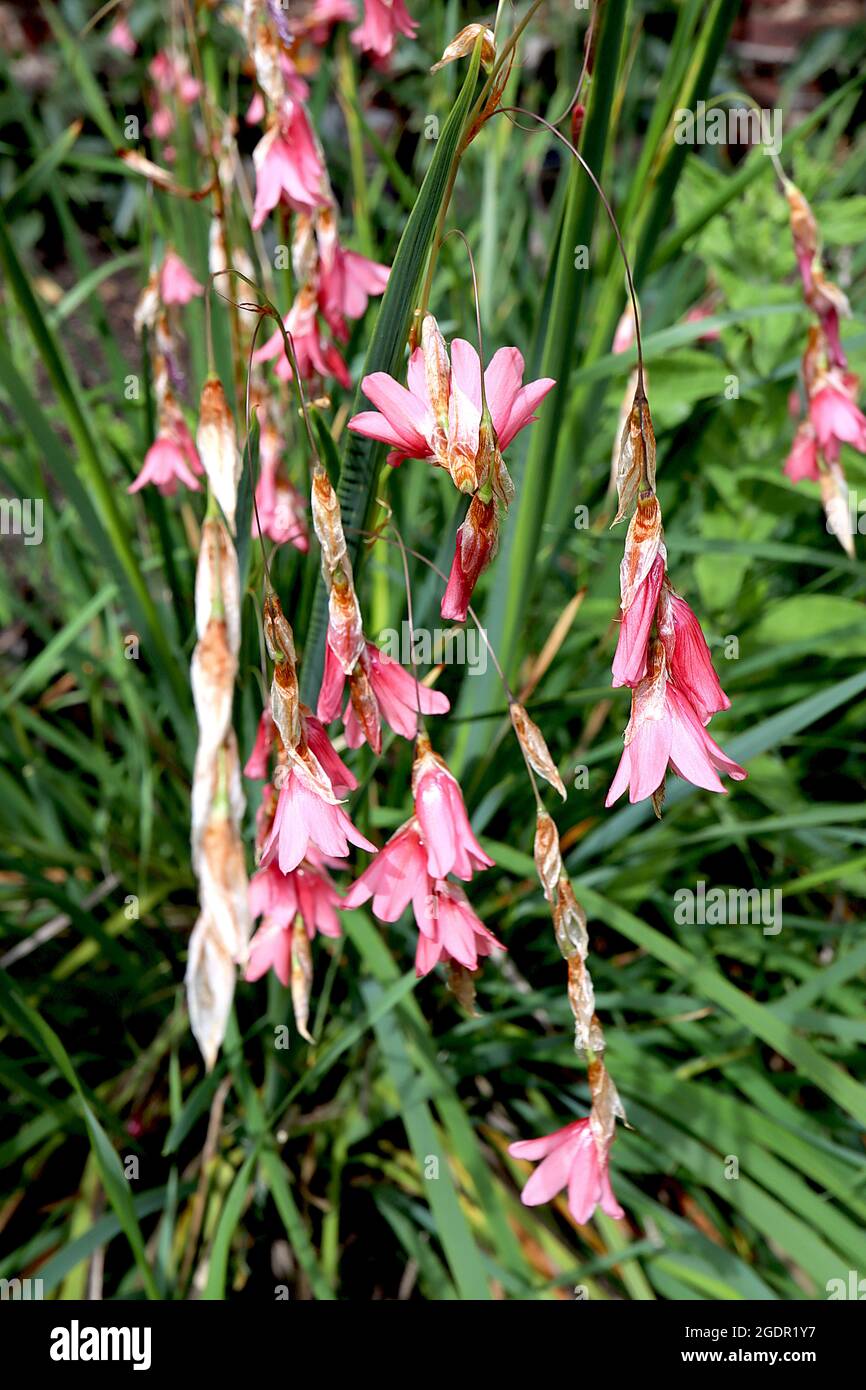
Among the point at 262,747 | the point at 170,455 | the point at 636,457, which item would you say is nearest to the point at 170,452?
the point at 170,455

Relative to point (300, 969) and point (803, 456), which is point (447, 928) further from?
point (803, 456)

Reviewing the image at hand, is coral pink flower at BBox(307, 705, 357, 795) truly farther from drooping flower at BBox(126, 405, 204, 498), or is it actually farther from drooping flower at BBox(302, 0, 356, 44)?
drooping flower at BBox(302, 0, 356, 44)

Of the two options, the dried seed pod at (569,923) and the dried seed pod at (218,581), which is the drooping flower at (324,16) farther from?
the dried seed pod at (569,923)

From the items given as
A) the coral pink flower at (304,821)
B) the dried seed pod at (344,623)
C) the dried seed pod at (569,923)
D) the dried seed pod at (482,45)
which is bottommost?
the dried seed pod at (569,923)

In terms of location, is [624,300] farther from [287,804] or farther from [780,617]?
[287,804]

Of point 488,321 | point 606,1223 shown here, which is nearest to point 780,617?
point 488,321

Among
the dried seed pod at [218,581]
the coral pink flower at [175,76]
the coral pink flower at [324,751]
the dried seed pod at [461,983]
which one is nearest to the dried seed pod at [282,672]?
the coral pink flower at [324,751]
